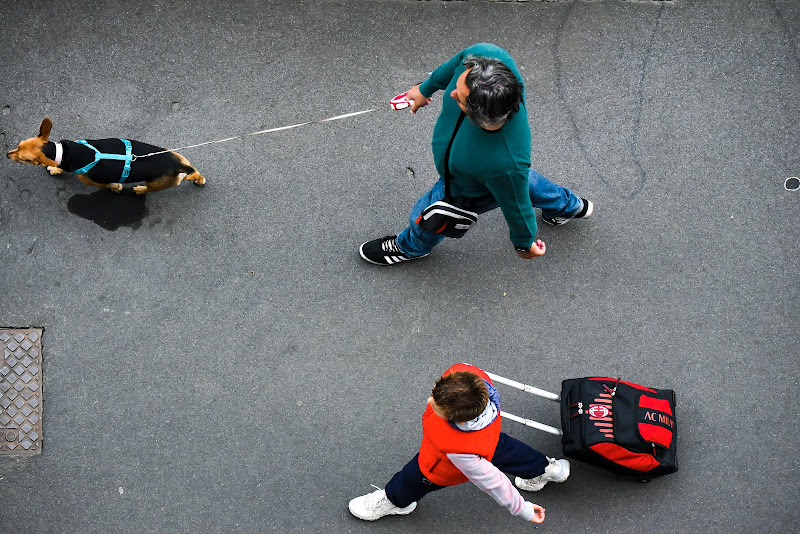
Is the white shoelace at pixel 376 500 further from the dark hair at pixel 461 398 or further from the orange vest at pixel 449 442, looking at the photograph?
the dark hair at pixel 461 398

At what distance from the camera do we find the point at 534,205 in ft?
13.3

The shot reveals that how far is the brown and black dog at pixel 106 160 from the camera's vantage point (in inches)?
147

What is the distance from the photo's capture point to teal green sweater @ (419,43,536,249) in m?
2.80

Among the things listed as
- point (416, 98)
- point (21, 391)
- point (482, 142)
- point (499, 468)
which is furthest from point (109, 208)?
point (499, 468)

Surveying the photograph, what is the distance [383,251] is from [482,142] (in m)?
1.55

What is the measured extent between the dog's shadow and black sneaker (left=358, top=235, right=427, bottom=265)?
61.0 inches

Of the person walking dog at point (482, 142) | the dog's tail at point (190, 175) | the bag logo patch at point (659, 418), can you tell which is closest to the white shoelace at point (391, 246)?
the person walking dog at point (482, 142)

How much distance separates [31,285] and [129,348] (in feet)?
2.61

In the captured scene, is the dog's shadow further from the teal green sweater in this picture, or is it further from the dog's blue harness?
the teal green sweater

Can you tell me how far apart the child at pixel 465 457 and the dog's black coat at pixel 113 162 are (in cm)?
222

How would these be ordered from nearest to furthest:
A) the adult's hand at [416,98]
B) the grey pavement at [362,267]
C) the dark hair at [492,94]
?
the dark hair at [492,94]
the adult's hand at [416,98]
the grey pavement at [362,267]

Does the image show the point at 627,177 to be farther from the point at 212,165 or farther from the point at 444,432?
the point at 212,165

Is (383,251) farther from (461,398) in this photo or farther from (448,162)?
(461,398)

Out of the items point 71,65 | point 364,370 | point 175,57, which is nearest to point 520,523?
point 364,370
